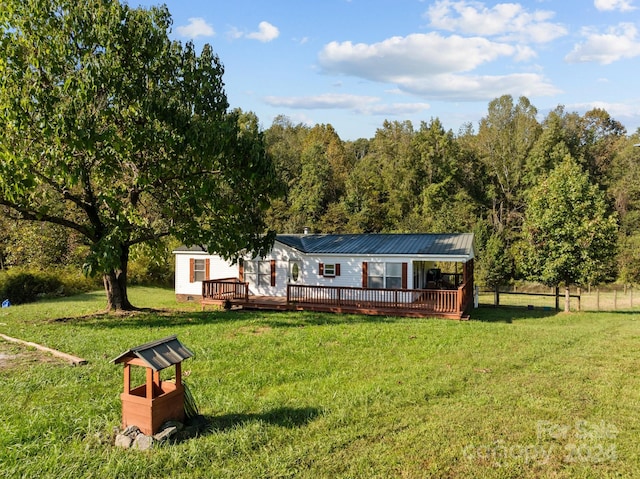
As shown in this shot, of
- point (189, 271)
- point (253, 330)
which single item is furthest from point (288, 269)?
point (253, 330)

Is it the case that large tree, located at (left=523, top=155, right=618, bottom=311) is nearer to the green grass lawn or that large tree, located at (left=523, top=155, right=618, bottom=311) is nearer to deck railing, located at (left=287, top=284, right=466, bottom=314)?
deck railing, located at (left=287, top=284, right=466, bottom=314)

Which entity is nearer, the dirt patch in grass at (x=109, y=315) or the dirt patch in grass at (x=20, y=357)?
the dirt patch in grass at (x=20, y=357)

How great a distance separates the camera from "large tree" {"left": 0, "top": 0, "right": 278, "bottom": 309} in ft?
37.4

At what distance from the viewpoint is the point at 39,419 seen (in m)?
5.68

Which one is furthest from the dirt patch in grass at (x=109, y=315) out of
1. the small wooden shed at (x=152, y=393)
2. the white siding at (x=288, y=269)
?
the small wooden shed at (x=152, y=393)

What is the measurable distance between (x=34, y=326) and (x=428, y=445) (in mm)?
12443

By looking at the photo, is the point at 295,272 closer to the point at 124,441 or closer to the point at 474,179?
the point at 124,441

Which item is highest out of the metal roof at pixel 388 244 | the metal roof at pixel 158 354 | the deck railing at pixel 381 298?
the metal roof at pixel 388 244

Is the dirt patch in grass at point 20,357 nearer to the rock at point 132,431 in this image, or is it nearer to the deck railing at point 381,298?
the rock at point 132,431

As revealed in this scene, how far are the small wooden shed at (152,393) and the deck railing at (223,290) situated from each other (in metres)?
13.5

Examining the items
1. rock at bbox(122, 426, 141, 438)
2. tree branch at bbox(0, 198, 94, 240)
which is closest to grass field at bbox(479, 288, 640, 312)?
tree branch at bbox(0, 198, 94, 240)

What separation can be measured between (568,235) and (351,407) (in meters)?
17.3

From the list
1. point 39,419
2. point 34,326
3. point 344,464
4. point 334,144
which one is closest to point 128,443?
point 39,419

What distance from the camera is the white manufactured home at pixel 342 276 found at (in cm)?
1727
